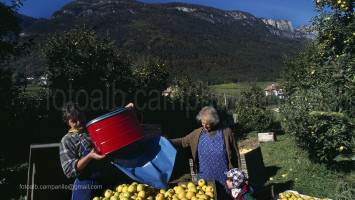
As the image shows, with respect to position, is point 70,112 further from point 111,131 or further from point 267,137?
point 267,137

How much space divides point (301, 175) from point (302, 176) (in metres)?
0.08

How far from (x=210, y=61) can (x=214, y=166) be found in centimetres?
11253

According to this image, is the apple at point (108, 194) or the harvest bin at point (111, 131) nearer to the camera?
the harvest bin at point (111, 131)

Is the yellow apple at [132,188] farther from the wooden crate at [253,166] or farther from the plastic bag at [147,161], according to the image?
the wooden crate at [253,166]

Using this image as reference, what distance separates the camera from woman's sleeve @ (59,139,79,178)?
2.22m

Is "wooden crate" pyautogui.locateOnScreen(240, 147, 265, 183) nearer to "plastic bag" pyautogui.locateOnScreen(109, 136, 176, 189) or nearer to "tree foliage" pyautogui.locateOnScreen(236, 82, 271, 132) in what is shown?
"plastic bag" pyautogui.locateOnScreen(109, 136, 176, 189)

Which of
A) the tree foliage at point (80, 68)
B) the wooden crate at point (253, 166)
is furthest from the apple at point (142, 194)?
the tree foliage at point (80, 68)

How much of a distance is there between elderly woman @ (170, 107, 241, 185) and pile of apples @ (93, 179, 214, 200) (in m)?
0.59

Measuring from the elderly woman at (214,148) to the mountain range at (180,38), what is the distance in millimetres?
75163

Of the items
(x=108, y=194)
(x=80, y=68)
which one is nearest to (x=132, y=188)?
(x=108, y=194)

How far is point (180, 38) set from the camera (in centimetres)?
13738

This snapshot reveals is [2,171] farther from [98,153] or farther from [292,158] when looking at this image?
[292,158]

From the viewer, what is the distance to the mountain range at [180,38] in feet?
332

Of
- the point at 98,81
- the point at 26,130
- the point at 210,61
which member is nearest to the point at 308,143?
the point at 98,81
